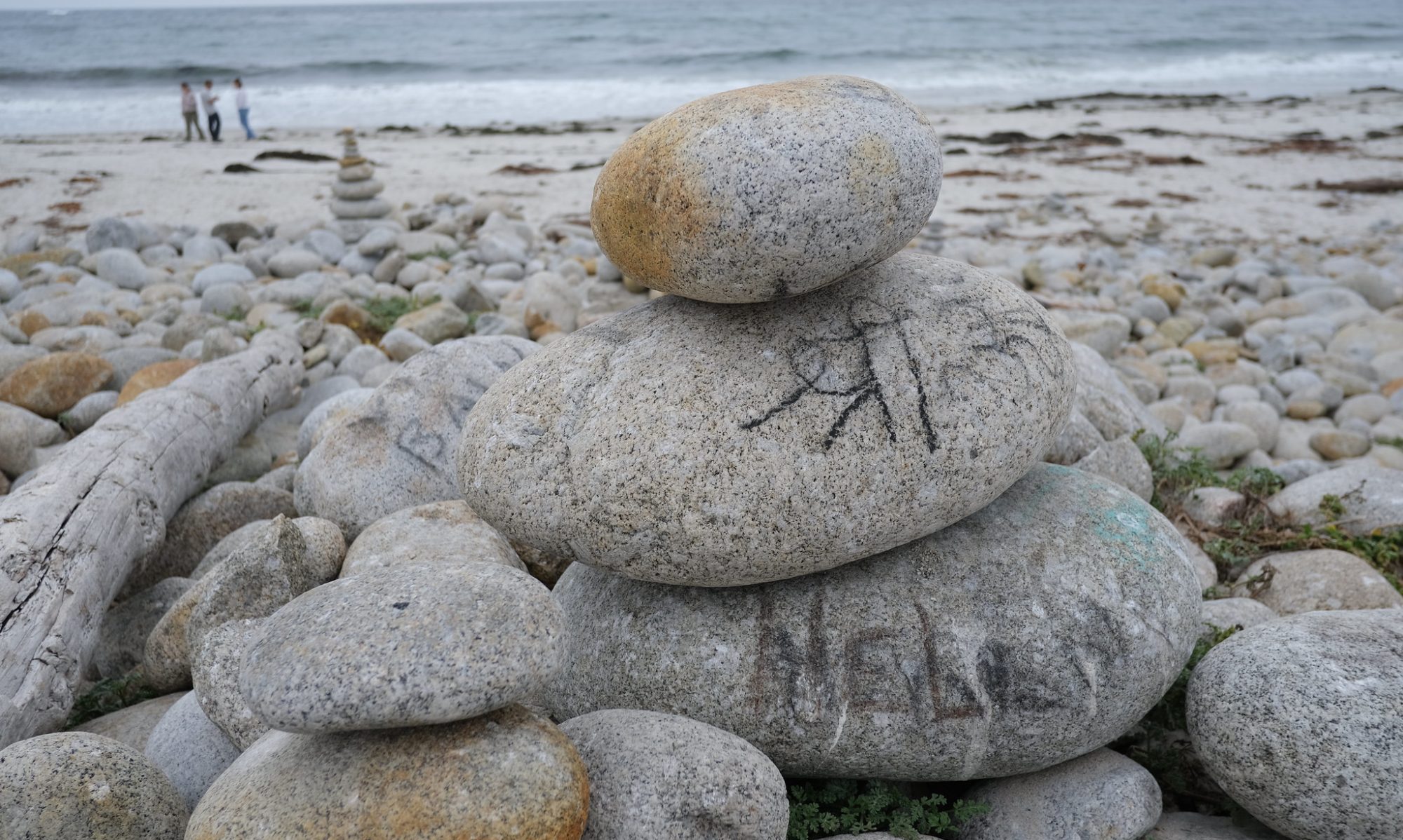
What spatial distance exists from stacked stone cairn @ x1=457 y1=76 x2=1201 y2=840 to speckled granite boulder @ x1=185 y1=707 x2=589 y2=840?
37 centimetres

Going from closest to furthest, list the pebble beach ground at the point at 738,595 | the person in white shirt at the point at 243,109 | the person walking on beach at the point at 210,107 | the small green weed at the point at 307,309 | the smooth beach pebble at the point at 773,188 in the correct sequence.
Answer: the pebble beach ground at the point at 738,595 → the smooth beach pebble at the point at 773,188 → the small green weed at the point at 307,309 → the person walking on beach at the point at 210,107 → the person in white shirt at the point at 243,109

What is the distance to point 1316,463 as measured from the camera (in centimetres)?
596

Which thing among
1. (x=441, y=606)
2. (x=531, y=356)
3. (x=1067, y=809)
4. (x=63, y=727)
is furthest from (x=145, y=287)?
(x=1067, y=809)

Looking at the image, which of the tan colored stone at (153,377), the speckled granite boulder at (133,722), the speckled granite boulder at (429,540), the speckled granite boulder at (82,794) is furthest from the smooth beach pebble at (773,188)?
the tan colored stone at (153,377)

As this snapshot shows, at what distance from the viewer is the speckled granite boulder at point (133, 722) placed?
11.5 feet

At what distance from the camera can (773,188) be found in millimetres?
2748

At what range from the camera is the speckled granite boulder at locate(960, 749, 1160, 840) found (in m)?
3.05

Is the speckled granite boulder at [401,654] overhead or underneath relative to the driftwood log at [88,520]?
overhead

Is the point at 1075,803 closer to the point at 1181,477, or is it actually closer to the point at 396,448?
the point at 1181,477

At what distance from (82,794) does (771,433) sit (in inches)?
82.2

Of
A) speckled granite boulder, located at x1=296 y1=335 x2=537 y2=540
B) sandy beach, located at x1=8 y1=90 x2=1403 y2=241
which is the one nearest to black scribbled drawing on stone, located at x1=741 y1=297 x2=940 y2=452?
speckled granite boulder, located at x1=296 y1=335 x2=537 y2=540

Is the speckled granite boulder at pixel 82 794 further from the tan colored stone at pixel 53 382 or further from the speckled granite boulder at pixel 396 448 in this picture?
the tan colored stone at pixel 53 382

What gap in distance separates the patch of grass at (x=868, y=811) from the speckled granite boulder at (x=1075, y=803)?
0.09m

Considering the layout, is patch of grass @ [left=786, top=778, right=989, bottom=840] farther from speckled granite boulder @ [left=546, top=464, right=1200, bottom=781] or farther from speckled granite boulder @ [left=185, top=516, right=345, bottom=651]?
speckled granite boulder @ [left=185, top=516, right=345, bottom=651]
